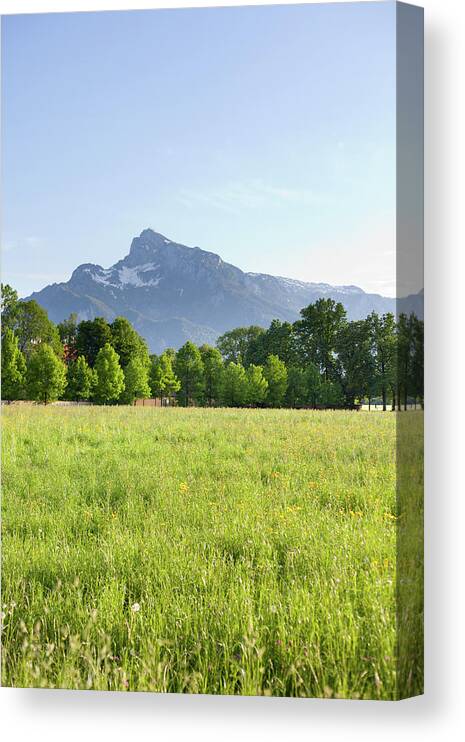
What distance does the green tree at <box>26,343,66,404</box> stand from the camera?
4891 millimetres

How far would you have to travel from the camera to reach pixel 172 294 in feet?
16.3

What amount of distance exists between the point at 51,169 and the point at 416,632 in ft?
13.1

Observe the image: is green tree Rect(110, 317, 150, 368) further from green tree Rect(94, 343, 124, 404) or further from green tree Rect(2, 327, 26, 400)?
green tree Rect(2, 327, 26, 400)

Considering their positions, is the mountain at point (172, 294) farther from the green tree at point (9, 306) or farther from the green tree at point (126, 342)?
the green tree at point (9, 306)

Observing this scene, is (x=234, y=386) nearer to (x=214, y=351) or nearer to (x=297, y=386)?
(x=214, y=351)

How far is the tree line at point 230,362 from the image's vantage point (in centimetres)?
439

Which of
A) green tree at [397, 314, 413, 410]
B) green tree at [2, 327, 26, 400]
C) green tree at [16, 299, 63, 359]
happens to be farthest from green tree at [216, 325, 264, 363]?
green tree at [2, 327, 26, 400]

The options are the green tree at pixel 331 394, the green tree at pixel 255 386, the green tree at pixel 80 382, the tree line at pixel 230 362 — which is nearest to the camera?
the tree line at pixel 230 362

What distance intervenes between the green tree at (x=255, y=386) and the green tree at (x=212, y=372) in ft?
0.71

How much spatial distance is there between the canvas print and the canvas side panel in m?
0.02

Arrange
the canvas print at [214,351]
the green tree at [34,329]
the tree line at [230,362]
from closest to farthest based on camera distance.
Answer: the canvas print at [214,351] → the tree line at [230,362] → the green tree at [34,329]

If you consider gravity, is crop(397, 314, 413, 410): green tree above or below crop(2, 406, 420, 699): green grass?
above

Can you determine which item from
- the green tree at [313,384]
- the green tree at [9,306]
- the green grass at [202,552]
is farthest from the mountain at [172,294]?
the green grass at [202,552]

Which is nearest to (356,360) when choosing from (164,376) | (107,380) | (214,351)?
(214,351)
